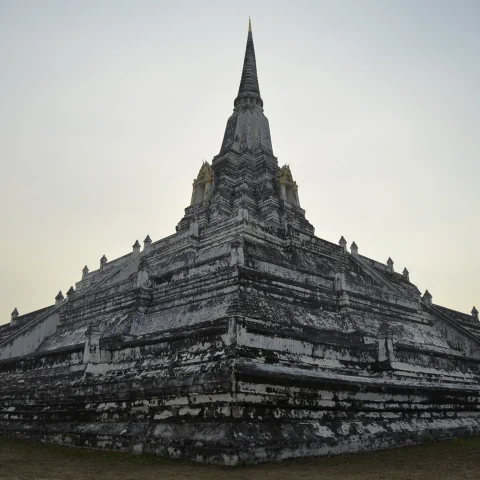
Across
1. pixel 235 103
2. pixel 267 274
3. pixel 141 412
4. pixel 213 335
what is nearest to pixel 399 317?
pixel 267 274

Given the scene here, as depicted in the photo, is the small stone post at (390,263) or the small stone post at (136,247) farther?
the small stone post at (390,263)

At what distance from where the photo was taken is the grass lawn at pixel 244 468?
9836 millimetres

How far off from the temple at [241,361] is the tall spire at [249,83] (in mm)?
11567

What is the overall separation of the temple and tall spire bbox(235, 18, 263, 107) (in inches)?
455

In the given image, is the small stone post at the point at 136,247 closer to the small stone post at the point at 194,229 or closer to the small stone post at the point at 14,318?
the small stone post at the point at 194,229

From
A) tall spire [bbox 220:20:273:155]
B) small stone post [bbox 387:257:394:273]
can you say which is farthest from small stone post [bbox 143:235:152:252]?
small stone post [bbox 387:257:394:273]

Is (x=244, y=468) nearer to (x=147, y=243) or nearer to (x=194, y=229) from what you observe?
(x=194, y=229)

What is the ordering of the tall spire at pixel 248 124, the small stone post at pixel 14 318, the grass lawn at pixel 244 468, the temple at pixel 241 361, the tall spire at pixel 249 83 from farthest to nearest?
the tall spire at pixel 249 83, the tall spire at pixel 248 124, the small stone post at pixel 14 318, the temple at pixel 241 361, the grass lawn at pixel 244 468

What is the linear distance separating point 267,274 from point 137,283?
6.41 metres

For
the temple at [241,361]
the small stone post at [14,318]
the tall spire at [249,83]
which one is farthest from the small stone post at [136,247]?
the tall spire at [249,83]

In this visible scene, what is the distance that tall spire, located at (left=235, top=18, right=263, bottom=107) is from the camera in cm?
3678

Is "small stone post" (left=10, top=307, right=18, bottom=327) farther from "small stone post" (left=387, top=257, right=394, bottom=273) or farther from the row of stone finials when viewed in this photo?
"small stone post" (left=387, top=257, right=394, bottom=273)

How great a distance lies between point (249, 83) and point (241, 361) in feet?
96.3

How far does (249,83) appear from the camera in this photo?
37.9 meters
